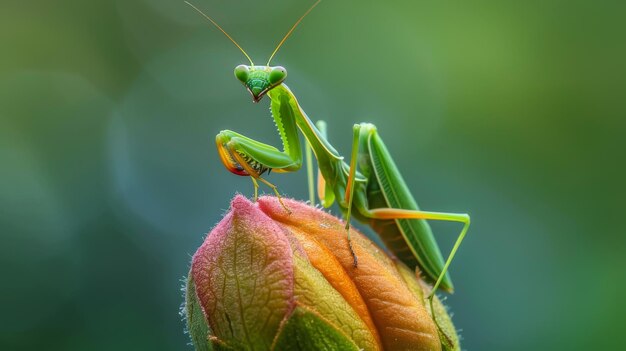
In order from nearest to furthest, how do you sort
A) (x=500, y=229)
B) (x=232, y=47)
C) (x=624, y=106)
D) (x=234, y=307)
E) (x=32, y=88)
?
(x=234, y=307), (x=500, y=229), (x=624, y=106), (x=32, y=88), (x=232, y=47)

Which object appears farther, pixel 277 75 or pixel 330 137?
pixel 330 137

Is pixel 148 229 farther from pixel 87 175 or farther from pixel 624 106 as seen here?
pixel 624 106

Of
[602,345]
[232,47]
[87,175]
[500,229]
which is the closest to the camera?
[602,345]

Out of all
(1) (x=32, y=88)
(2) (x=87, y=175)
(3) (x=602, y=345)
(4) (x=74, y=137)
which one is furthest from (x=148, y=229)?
(3) (x=602, y=345)

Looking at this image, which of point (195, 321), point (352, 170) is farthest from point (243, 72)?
point (195, 321)

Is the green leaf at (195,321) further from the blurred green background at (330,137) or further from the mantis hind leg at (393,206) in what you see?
the blurred green background at (330,137)

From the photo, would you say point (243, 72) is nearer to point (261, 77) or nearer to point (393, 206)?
point (261, 77)

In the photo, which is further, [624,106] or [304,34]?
[304,34]
